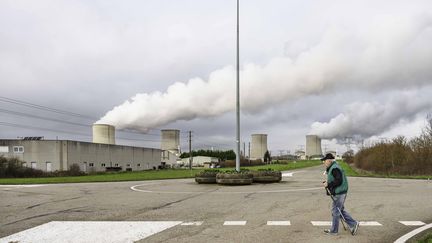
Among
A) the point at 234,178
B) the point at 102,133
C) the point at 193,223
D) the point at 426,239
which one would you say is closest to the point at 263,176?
the point at 234,178

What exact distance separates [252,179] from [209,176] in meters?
2.35

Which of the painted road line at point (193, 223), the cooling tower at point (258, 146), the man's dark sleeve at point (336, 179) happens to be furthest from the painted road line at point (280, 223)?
the cooling tower at point (258, 146)

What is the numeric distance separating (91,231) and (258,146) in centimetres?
12678

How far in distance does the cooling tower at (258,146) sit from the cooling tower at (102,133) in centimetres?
6696

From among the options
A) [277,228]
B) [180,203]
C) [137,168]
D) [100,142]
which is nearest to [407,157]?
[180,203]

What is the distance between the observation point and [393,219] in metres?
10.8

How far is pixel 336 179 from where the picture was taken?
29.2 ft

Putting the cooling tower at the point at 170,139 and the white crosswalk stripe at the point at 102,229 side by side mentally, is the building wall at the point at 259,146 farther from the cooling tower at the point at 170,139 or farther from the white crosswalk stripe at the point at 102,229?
the white crosswalk stripe at the point at 102,229

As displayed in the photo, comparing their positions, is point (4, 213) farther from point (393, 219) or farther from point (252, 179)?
point (252, 179)

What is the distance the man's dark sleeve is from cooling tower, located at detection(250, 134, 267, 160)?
126 metres

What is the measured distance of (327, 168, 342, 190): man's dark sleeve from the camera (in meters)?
8.86

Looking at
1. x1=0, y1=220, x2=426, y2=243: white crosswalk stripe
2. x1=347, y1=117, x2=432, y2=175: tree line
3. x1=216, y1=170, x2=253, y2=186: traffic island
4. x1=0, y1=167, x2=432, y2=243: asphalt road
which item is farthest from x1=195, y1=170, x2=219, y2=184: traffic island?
x1=347, y1=117, x2=432, y2=175: tree line

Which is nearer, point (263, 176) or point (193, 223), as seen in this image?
point (193, 223)

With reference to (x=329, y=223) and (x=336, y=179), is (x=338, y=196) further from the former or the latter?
(x=329, y=223)
